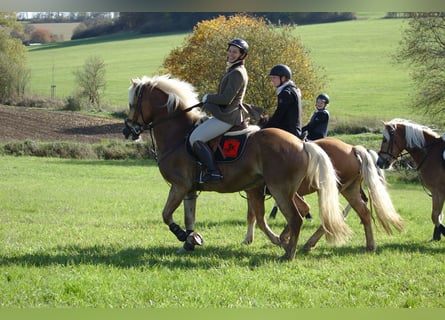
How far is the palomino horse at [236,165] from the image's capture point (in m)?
8.48

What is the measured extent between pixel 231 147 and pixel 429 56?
28104 mm

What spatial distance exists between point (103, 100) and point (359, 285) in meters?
42.8

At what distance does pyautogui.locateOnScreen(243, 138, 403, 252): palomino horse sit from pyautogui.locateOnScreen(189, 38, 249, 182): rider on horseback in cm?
172

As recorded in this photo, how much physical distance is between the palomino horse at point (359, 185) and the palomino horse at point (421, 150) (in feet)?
4.93

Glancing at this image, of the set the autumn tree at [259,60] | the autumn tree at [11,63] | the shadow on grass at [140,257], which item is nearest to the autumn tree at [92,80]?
the autumn tree at [11,63]

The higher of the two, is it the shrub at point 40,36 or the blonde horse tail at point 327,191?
the shrub at point 40,36

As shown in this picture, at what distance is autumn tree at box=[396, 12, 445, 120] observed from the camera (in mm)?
33312

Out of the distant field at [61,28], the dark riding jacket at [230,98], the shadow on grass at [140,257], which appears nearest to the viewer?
Result: the shadow on grass at [140,257]

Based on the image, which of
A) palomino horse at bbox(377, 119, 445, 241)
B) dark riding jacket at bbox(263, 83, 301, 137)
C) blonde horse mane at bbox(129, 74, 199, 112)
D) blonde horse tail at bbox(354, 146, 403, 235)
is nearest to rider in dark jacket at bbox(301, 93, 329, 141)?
palomino horse at bbox(377, 119, 445, 241)

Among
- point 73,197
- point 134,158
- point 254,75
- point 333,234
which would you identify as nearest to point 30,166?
point 134,158

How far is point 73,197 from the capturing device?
1814 cm

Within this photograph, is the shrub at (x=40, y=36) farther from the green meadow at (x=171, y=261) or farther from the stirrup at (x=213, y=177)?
the stirrup at (x=213, y=177)

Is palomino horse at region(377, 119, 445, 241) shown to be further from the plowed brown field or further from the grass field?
the plowed brown field

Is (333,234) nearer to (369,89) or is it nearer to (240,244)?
(240,244)
